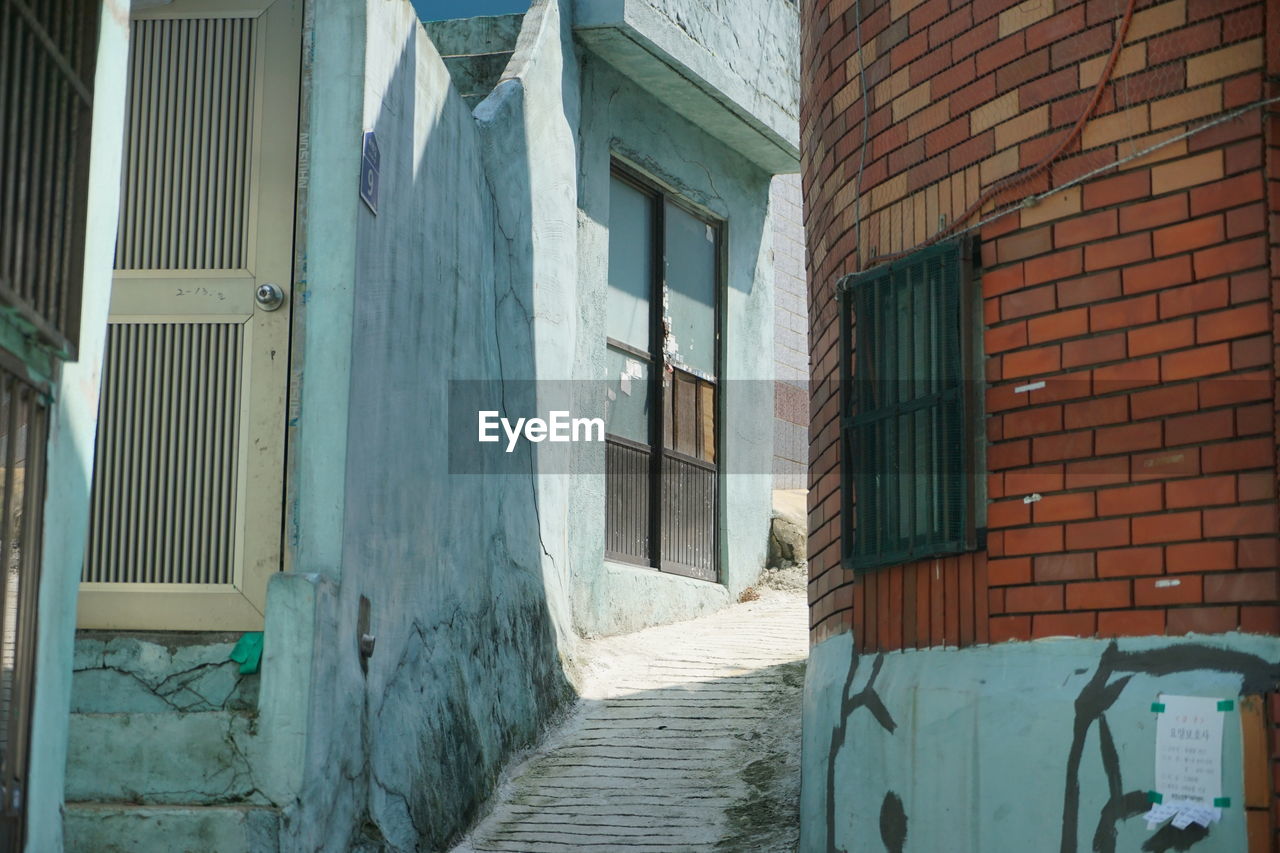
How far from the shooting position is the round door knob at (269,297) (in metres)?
6.14

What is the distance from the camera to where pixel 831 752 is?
19.2 ft

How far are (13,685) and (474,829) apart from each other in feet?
11.2

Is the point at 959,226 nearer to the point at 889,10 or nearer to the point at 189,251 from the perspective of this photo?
the point at 889,10

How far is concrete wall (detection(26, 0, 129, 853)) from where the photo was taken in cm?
407

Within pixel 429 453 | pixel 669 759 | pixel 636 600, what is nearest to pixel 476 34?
pixel 636 600

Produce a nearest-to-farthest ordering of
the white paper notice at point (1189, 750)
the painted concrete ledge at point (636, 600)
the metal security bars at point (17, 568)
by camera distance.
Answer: the metal security bars at point (17, 568), the white paper notice at point (1189, 750), the painted concrete ledge at point (636, 600)

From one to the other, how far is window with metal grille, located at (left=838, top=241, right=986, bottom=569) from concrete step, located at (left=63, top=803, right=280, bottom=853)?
2.24 metres

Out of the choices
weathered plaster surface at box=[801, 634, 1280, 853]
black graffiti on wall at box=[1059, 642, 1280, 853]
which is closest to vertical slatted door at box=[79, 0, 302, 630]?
weathered plaster surface at box=[801, 634, 1280, 853]

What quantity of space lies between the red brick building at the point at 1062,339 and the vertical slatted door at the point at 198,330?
7.13 feet

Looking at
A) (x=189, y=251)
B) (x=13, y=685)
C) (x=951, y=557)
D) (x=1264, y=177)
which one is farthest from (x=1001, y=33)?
(x=13, y=685)

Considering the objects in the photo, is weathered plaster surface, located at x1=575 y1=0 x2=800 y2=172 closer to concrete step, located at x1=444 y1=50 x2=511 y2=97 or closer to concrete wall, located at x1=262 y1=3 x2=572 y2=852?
concrete step, located at x1=444 y1=50 x2=511 y2=97

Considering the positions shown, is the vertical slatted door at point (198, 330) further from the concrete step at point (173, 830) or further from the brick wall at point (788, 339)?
the brick wall at point (788, 339)

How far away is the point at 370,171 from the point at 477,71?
4.07 metres

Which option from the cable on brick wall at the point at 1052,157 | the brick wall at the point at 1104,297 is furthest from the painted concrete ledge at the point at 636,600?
the cable on brick wall at the point at 1052,157
